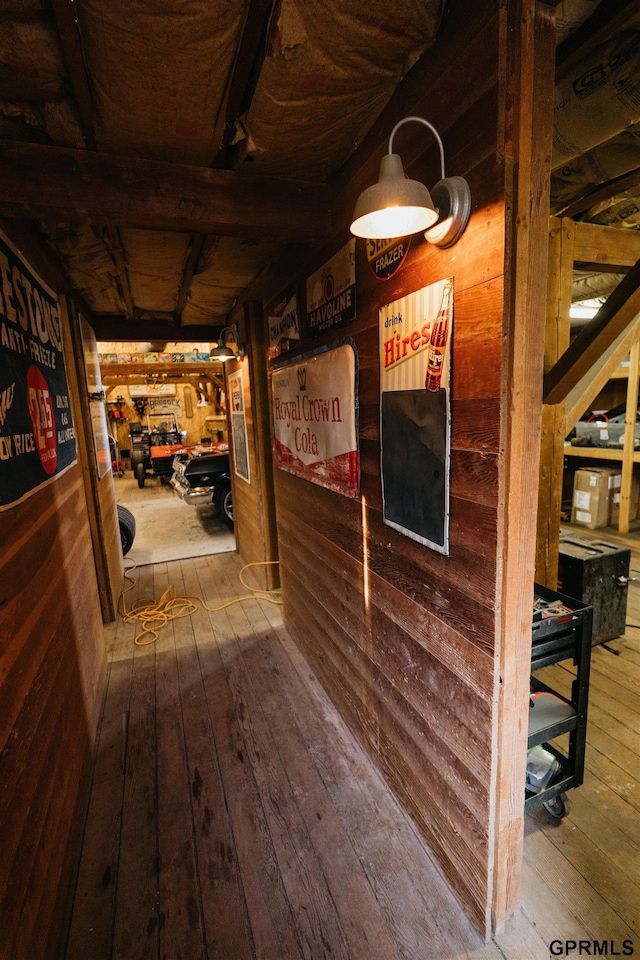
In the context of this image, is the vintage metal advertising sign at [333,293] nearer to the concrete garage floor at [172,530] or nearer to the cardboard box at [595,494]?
the concrete garage floor at [172,530]

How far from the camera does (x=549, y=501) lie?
8.54 ft

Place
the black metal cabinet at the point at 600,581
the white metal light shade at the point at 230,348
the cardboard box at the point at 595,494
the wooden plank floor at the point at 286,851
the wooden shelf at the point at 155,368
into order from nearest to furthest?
the wooden plank floor at the point at 286,851 < the black metal cabinet at the point at 600,581 < the white metal light shade at the point at 230,348 < the cardboard box at the point at 595,494 < the wooden shelf at the point at 155,368

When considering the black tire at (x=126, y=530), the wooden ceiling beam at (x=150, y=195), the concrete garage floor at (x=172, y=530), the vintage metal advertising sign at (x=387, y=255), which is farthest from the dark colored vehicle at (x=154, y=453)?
the vintage metal advertising sign at (x=387, y=255)

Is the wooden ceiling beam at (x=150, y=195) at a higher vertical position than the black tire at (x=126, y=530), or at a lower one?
higher

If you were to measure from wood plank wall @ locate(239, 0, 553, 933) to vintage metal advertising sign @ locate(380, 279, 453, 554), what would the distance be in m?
0.04

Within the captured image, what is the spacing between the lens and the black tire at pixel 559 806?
5.53ft

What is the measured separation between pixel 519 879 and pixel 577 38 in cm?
255

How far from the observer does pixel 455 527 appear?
1.28 m

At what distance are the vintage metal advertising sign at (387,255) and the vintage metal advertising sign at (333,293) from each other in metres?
0.15

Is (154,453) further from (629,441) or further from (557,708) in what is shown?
(557,708)

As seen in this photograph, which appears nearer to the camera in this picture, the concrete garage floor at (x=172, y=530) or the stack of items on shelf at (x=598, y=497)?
the stack of items on shelf at (x=598, y=497)

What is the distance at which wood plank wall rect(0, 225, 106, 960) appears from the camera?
112 centimetres

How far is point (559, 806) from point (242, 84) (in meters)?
2.75

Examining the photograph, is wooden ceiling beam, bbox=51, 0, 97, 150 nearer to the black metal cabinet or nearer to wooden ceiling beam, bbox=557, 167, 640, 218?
wooden ceiling beam, bbox=557, 167, 640, 218
